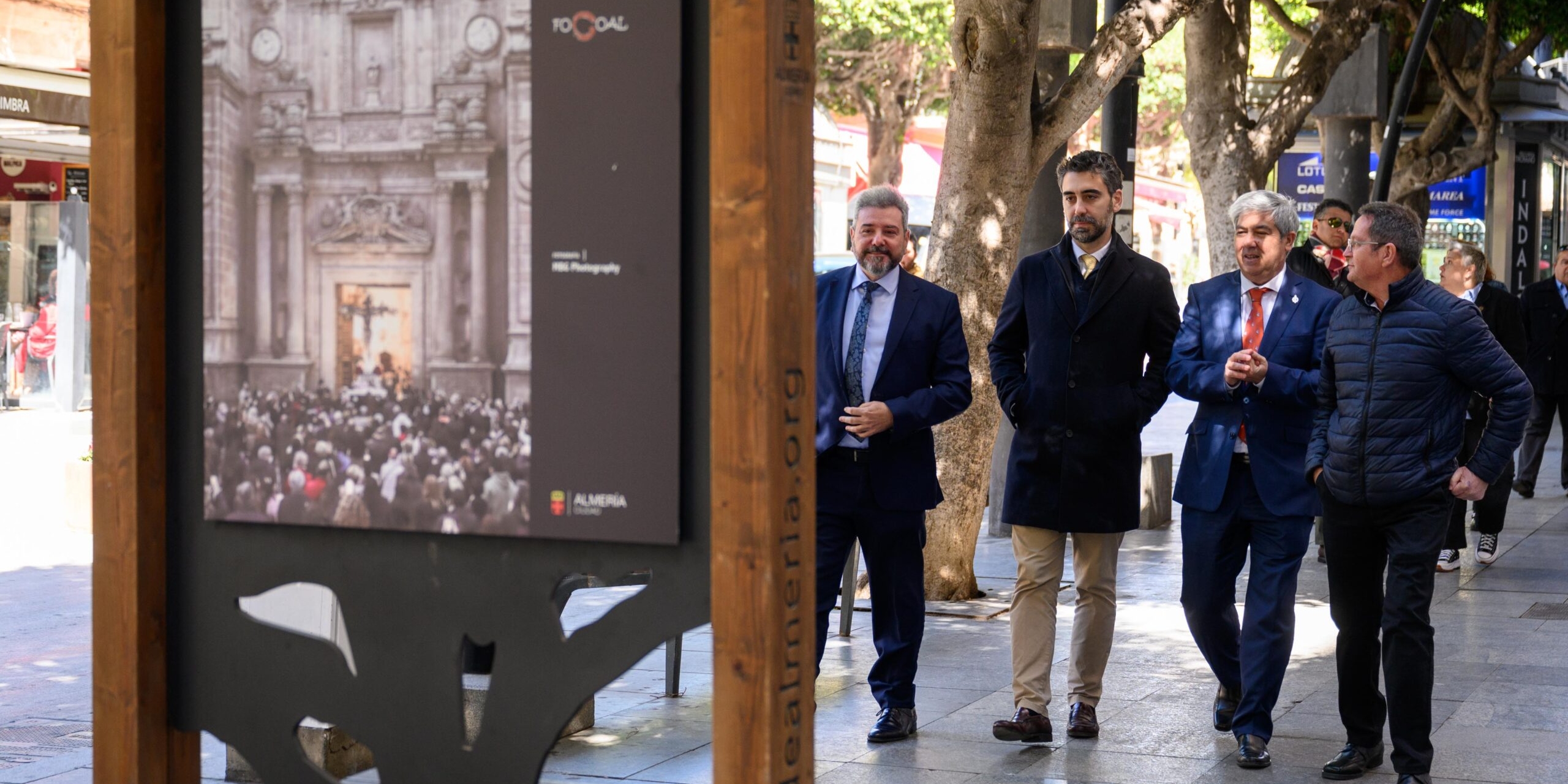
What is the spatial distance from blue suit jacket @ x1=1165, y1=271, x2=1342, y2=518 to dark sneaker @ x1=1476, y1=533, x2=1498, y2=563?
5.56 metres

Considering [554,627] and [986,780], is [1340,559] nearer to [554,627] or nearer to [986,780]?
[986,780]

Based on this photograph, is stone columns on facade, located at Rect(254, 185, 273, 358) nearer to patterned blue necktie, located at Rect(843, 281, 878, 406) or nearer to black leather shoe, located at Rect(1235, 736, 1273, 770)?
patterned blue necktie, located at Rect(843, 281, 878, 406)

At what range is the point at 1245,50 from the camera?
13773mm

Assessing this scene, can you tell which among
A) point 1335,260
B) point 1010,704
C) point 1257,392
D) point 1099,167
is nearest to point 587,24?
point 1099,167

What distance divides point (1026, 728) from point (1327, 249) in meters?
A: 4.48

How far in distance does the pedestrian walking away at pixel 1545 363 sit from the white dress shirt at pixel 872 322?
955 centimetres

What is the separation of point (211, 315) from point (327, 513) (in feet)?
1.82

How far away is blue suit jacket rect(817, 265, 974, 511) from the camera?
6305mm

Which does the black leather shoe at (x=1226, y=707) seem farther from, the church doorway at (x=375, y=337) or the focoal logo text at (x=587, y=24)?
the focoal logo text at (x=587, y=24)

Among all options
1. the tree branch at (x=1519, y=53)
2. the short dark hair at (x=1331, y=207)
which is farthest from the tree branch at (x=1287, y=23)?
the short dark hair at (x=1331, y=207)

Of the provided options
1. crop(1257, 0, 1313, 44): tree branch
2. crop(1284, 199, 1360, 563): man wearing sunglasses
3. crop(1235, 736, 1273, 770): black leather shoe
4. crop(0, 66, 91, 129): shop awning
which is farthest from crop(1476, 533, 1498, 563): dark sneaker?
crop(0, 66, 91, 129): shop awning

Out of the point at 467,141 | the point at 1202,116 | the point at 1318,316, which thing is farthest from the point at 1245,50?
the point at 467,141

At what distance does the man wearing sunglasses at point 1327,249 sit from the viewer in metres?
9.03

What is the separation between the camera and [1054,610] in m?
6.52
